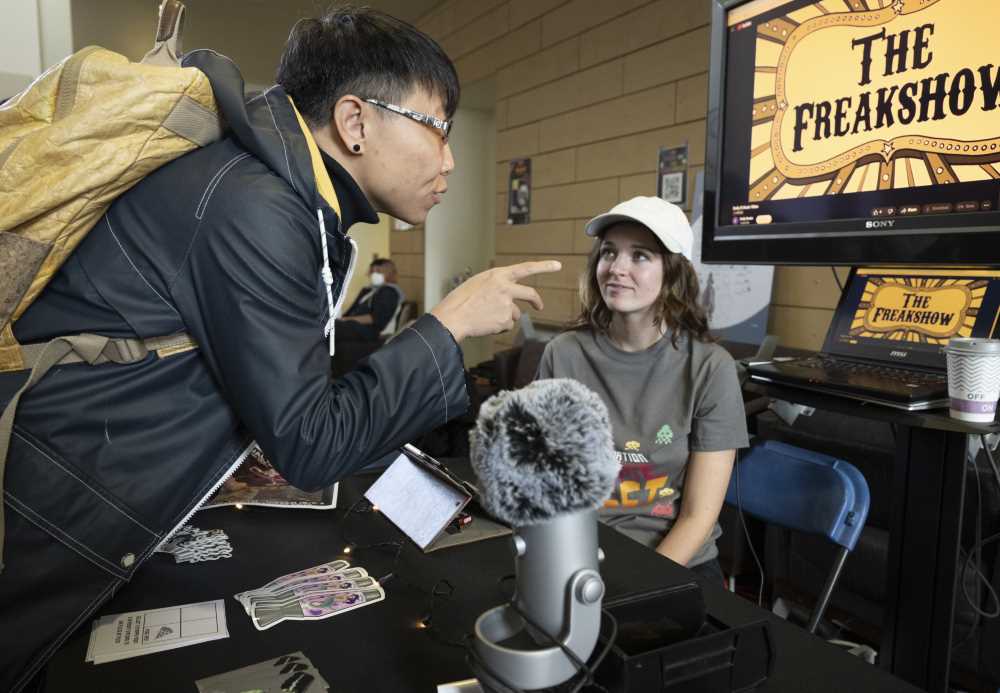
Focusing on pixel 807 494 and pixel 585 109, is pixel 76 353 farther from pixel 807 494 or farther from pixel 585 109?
pixel 585 109

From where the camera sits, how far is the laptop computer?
1212 millimetres

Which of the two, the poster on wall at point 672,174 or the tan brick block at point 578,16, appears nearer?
the poster on wall at point 672,174

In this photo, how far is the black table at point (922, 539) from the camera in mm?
1173

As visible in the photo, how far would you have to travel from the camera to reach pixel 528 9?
15.7 feet

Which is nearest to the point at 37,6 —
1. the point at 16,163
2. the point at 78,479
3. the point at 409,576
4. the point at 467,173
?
the point at 16,163

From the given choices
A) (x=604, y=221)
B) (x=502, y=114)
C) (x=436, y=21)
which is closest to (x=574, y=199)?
(x=502, y=114)

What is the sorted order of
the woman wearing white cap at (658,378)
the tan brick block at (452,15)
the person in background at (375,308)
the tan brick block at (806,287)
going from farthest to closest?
the person in background at (375,308)
the tan brick block at (452,15)
the tan brick block at (806,287)
the woman wearing white cap at (658,378)

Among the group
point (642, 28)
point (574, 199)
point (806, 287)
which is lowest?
point (806, 287)

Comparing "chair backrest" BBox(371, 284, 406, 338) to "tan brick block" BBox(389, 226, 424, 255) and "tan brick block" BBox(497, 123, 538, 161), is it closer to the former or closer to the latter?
"tan brick block" BBox(389, 226, 424, 255)

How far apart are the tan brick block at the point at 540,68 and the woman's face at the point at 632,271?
3012 mm

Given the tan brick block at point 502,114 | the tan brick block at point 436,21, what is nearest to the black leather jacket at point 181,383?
the tan brick block at point 502,114

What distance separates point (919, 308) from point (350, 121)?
44.4 inches

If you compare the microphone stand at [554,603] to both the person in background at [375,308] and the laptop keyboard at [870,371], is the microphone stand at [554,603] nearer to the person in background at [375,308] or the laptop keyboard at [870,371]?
Answer: the laptop keyboard at [870,371]

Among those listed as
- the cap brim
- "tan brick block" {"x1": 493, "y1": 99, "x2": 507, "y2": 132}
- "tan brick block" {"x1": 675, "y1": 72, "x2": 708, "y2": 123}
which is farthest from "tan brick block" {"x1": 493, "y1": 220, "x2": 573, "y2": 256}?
the cap brim
